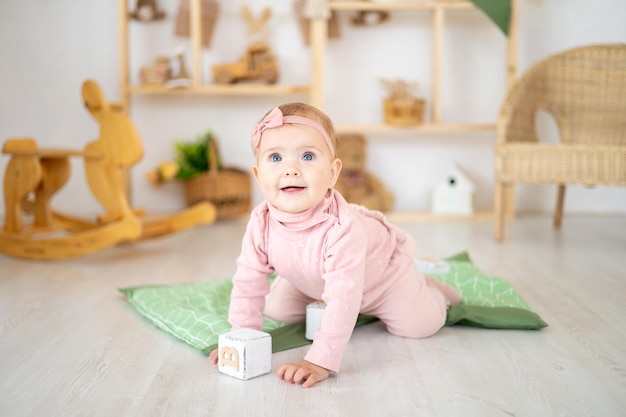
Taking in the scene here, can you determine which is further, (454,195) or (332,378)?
(454,195)

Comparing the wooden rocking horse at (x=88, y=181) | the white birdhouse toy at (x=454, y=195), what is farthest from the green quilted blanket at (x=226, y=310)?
the white birdhouse toy at (x=454, y=195)

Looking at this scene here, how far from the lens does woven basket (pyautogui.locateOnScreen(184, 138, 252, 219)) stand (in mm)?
3523

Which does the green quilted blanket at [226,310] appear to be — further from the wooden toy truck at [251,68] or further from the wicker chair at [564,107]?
the wooden toy truck at [251,68]

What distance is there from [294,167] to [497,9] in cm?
249

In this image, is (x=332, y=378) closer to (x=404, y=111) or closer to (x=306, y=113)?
(x=306, y=113)

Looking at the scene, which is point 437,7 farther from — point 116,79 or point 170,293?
point 170,293

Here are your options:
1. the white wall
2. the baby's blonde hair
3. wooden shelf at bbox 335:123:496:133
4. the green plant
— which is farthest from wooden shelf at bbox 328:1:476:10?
the baby's blonde hair

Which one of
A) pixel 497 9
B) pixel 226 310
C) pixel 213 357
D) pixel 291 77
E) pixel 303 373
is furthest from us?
pixel 291 77

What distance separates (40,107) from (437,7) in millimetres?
2080

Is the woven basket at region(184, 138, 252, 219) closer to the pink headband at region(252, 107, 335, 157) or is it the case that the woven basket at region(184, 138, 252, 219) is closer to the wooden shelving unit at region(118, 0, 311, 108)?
the wooden shelving unit at region(118, 0, 311, 108)

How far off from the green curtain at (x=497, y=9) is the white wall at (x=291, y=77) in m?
0.25

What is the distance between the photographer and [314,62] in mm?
3541

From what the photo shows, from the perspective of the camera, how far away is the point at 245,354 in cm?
138

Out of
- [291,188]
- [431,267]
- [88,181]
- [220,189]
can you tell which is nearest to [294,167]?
[291,188]
